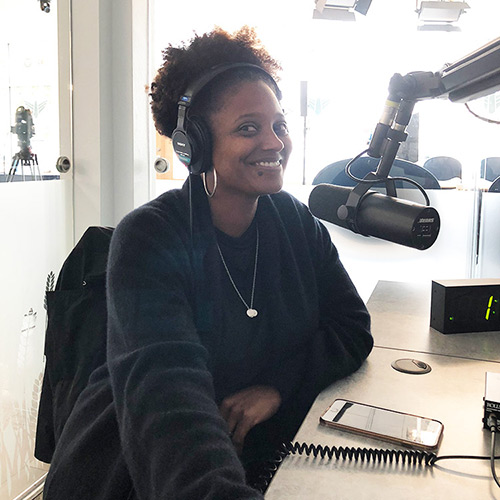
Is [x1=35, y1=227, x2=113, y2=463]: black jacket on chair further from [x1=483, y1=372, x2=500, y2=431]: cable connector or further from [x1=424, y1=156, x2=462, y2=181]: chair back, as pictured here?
[x1=424, y1=156, x2=462, y2=181]: chair back

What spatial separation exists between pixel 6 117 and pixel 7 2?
1.28 feet

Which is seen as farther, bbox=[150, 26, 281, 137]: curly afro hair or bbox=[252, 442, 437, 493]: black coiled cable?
bbox=[150, 26, 281, 137]: curly afro hair

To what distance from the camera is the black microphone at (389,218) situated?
3.13 ft

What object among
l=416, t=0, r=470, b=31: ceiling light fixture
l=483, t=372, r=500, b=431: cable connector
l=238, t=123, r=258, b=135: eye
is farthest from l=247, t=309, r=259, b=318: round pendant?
l=416, t=0, r=470, b=31: ceiling light fixture

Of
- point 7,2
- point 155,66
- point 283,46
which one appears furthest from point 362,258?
point 7,2

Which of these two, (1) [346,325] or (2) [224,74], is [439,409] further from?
(2) [224,74]

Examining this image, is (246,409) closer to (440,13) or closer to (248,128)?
(248,128)

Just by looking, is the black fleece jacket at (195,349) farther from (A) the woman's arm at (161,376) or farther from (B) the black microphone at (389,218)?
(B) the black microphone at (389,218)

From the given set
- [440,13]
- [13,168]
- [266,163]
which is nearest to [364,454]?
[266,163]

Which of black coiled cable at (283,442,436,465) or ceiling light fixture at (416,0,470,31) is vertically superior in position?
ceiling light fixture at (416,0,470,31)

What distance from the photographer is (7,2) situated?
6.23 ft

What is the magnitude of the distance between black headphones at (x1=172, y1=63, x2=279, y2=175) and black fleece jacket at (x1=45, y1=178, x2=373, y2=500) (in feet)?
0.17

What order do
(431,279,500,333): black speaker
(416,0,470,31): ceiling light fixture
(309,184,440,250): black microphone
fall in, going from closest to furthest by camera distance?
(309,184,440,250): black microphone < (431,279,500,333): black speaker < (416,0,470,31): ceiling light fixture

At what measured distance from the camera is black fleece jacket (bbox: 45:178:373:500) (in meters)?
Answer: 0.76
